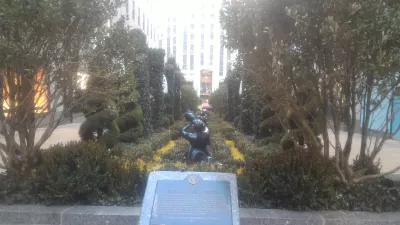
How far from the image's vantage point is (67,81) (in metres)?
6.10

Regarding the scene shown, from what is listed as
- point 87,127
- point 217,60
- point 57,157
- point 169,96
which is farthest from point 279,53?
point 217,60

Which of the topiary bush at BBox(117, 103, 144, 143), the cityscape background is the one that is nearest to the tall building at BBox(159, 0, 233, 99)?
the cityscape background

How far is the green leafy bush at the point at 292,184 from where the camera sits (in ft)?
18.1

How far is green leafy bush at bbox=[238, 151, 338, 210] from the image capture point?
5.52 meters

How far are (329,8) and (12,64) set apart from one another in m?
4.07

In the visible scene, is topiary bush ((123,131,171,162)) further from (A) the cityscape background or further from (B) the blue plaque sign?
(A) the cityscape background

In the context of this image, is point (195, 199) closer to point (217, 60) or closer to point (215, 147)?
point (215, 147)

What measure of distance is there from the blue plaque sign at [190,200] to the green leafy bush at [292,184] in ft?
6.22

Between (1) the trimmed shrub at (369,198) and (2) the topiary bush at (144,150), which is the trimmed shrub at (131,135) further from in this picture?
(1) the trimmed shrub at (369,198)

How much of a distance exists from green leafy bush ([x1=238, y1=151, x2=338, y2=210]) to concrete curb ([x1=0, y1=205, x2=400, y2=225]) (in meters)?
0.19

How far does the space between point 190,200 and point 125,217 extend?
1853 mm

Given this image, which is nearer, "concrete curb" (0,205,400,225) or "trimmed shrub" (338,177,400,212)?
"concrete curb" (0,205,400,225)

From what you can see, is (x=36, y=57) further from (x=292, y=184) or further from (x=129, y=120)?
(x=129, y=120)

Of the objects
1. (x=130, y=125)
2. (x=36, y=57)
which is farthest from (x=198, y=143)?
(x=130, y=125)
